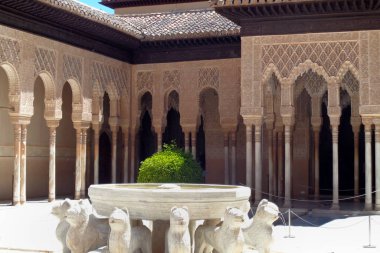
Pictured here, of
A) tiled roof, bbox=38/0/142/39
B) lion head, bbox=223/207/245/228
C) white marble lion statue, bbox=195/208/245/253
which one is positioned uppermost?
tiled roof, bbox=38/0/142/39

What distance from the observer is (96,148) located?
19.5 m

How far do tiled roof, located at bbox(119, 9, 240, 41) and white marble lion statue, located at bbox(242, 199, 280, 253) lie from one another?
12034 mm

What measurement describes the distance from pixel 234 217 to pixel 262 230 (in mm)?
594

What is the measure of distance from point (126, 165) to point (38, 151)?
9.67 feet

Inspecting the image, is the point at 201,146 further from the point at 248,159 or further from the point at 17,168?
the point at 17,168

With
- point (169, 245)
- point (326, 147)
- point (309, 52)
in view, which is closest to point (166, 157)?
point (309, 52)

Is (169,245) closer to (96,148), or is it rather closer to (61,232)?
(61,232)

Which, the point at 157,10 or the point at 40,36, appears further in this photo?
the point at 157,10

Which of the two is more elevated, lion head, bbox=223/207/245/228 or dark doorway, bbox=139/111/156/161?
dark doorway, bbox=139/111/156/161

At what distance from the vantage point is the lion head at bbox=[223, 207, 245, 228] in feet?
21.1

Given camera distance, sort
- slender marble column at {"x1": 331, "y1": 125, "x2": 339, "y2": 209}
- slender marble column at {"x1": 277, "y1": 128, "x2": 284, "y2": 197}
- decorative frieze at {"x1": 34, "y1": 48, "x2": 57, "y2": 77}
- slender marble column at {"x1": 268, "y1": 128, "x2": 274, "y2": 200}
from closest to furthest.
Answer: slender marble column at {"x1": 331, "y1": 125, "x2": 339, "y2": 209}
decorative frieze at {"x1": 34, "y1": 48, "x2": 57, "y2": 77}
slender marble column at {"x1": 268, "y1": 128, "x2": 274, "y2": 200}
slender marble column at {"x1": 277, "y1": 128, "x2": 284, "y2": 197}

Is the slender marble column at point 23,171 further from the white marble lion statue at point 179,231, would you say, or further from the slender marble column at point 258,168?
the white marble lion statue at point 179,231

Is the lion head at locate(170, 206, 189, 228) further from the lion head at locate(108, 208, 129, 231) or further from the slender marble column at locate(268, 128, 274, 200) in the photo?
the slender marble column at locate(268, 128, 274, 200)

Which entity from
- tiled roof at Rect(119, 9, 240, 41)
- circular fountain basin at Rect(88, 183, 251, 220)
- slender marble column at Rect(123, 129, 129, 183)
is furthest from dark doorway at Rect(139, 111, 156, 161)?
circular fountain basin at Rect(88, 183, 251, 220)
